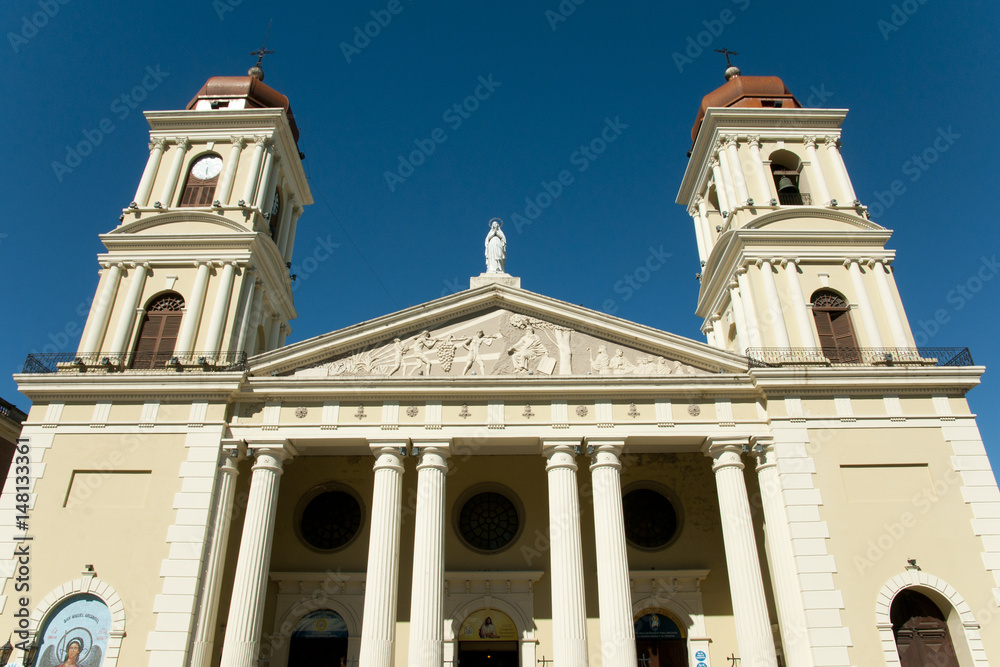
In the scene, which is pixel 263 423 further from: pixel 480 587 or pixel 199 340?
pixel 480 587

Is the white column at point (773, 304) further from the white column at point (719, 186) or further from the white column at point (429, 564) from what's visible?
the white column at point (429, 564)

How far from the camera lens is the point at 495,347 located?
20.8 m

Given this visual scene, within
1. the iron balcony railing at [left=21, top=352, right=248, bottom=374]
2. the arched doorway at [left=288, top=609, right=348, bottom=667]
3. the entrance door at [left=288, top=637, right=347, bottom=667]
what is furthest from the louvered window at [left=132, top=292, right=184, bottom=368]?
the entrance door at [left=288, top=637, right=347, bottom=667]

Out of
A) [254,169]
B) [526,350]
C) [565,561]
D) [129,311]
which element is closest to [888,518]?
[565,561]

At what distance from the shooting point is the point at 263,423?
1947 centimetres

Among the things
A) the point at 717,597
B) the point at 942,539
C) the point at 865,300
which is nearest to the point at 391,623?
the point at 717,597

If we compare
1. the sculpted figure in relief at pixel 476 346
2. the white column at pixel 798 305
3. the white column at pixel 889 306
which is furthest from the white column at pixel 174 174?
the white column at pixel 889 306

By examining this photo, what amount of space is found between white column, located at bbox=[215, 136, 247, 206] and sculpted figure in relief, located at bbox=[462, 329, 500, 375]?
1042cm

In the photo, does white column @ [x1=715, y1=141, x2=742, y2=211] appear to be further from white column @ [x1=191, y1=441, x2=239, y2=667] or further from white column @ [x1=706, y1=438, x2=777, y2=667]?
white column @ [x1=191, y1=441, x2=239, y2=667]

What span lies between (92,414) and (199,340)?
3.53m

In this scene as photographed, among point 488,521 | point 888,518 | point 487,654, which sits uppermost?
point 488,521

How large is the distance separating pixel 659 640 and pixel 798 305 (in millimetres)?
11126

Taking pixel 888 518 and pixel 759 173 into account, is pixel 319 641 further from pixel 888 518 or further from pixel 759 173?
pixel 759 173

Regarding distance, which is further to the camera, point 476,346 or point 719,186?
point 719,186
